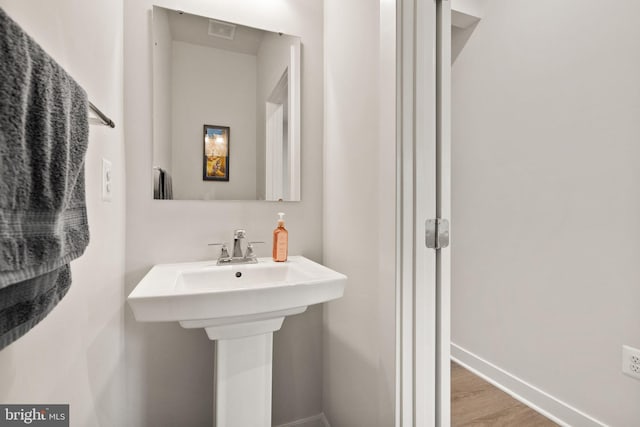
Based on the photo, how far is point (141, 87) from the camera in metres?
1.22

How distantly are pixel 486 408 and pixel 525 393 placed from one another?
240 millimetres

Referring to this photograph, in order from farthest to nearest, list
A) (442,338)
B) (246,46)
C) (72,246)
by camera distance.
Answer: (246,46), (442,338), (72,246)

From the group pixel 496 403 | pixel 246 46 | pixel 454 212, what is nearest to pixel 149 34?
pixel 246 46

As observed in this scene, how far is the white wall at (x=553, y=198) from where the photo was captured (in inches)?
51.8

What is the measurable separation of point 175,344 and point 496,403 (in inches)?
65.5

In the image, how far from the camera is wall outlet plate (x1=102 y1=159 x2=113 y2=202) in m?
0.92

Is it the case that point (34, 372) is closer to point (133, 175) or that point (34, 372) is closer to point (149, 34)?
point (133, 175)

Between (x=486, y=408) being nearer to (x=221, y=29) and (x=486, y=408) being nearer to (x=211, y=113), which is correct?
(x=211, y=113)

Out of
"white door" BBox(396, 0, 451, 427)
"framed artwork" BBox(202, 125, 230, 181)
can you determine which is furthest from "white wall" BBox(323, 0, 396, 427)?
"framed artwork" BBox(202, 125, 230, 181)

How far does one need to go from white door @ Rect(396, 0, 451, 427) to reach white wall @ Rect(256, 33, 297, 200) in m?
0.66

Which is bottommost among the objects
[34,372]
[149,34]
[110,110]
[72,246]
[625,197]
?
[34,372]

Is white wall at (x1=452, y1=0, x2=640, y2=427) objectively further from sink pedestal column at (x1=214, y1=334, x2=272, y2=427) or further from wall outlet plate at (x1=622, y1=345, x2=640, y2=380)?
sink pedestal column at (x1=214, y1=334, x2=272, y2=427)

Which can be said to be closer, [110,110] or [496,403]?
[110,110]

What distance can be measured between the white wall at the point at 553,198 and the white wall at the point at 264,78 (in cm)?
133
